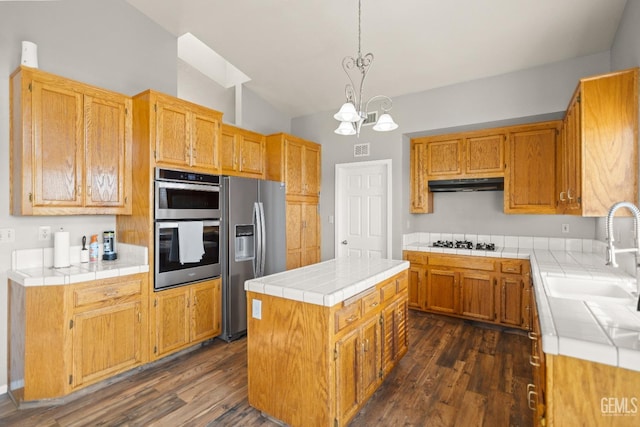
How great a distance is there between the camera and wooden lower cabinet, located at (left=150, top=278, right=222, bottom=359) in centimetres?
288

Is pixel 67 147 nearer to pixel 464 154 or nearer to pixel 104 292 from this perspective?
pixel 104 292

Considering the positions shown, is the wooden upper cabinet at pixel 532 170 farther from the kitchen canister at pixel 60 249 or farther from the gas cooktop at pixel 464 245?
the kitchen canister at pixel 60 249

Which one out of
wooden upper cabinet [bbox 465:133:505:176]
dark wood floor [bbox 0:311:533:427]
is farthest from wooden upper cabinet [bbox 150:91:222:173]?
wooden upper cabinet [bbox 465:133:505:176]

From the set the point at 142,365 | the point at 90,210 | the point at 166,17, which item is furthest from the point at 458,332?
the point at 166,17

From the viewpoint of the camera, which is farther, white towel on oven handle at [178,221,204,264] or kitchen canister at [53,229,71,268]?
white towel on oven handle at [178,221,204,264]

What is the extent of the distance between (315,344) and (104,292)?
6.06ft

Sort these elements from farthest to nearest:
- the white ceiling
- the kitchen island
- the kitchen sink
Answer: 1. the white ceiling
2. the kitchen sink
3. the kitchen island

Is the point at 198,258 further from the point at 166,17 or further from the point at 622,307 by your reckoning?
the point at 622,307

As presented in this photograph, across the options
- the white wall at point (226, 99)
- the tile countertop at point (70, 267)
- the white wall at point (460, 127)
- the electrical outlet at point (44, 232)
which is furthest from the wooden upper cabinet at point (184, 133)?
the white wall at point (460, 127)

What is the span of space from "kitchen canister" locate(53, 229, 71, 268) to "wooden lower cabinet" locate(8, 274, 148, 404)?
1.03ft

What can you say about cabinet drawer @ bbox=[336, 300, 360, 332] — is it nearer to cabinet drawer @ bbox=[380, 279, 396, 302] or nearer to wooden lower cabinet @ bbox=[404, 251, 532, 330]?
cabinet drawer @ bbox=[380, 279, 396, 302]

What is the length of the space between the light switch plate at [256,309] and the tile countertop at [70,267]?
129cm

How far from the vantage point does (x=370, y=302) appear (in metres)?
2.26

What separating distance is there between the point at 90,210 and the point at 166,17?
220cm
